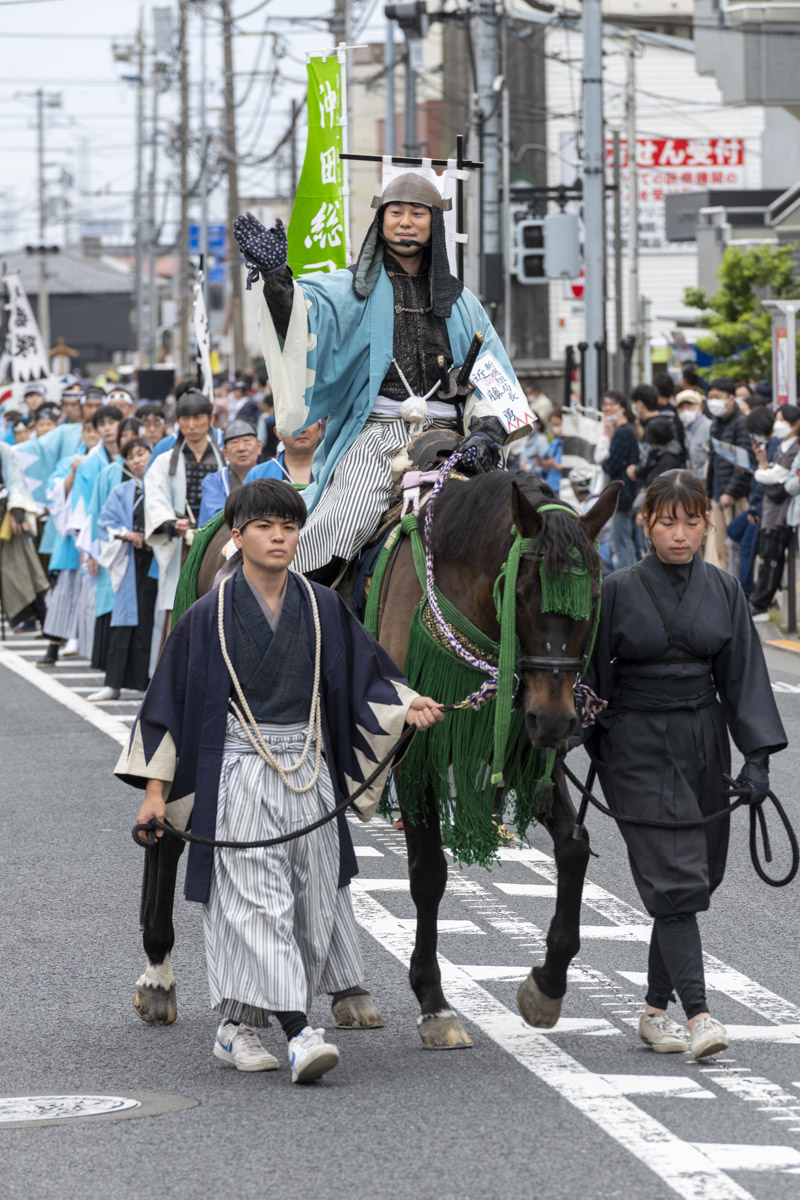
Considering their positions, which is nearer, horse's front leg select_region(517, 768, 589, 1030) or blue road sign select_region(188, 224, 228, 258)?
horse's front leg select_region(517, 768, 589, 1030)

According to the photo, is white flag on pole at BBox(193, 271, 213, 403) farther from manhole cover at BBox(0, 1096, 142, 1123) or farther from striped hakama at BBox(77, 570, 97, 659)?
manhole cover at BBox(0, 1096, 142, 1123)

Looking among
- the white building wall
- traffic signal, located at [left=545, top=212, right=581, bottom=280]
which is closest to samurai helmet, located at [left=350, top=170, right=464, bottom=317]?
traffic signal, located at [left=545, top=212, right=581, bottom=280]

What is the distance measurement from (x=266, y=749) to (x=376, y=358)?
5.79 feet

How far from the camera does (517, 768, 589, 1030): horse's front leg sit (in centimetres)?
546

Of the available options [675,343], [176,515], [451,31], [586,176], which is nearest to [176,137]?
[451,31]

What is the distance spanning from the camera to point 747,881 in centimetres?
793

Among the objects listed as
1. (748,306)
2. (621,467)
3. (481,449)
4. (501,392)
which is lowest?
(621,467)

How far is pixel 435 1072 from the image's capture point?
17.3 ft

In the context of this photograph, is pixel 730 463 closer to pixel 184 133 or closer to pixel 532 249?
pixel 532 249

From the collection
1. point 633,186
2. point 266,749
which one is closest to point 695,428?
point 266,749

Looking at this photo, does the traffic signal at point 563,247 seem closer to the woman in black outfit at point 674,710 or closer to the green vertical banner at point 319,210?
the green vertical banner at point 319,210

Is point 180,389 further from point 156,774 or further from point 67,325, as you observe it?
point 67,325

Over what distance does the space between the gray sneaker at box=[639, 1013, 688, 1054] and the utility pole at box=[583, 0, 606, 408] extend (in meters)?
16.9

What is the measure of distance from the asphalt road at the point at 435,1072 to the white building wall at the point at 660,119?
1704 inches
